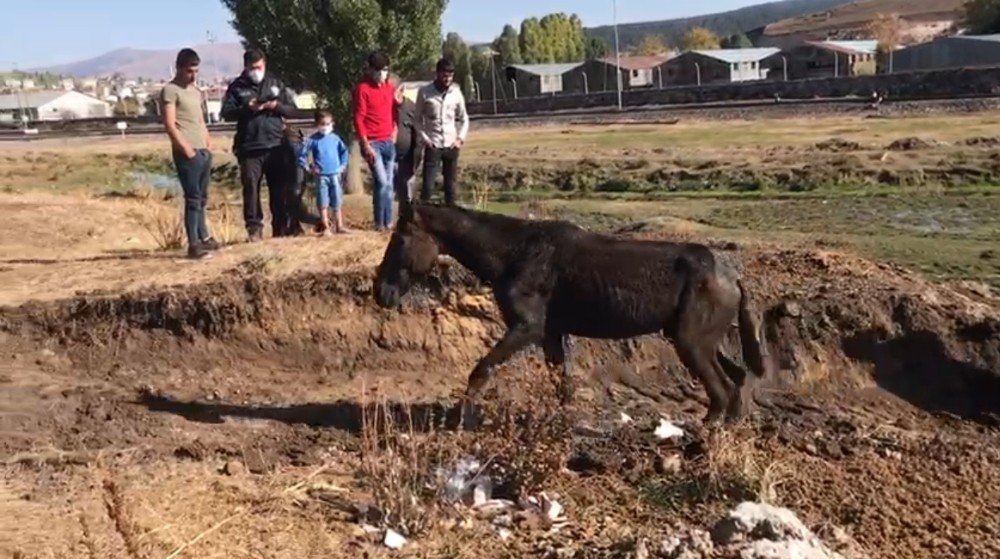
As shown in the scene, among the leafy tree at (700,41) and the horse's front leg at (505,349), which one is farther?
the leafy tree at (700,41)

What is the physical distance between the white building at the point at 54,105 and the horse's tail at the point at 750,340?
14245cm

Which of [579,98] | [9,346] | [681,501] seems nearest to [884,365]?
[681,501]

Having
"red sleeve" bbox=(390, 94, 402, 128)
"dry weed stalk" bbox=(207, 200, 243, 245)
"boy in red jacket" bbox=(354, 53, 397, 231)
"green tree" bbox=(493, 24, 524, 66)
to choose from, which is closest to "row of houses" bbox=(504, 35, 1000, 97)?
"green tree" bbox=(493, 24, 524, 66)

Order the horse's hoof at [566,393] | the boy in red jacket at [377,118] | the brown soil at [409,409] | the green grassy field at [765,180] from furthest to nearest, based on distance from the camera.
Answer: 1. the green grassy field at [765,180]
2. the boy in red jacket at [377,118]
3. the horse's hoof at [566,393]
4. the brown soil at [409,409]

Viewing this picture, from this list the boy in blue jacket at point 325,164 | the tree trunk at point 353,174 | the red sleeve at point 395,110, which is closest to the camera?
the red sleeve at point 395,110

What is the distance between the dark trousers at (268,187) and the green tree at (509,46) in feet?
392

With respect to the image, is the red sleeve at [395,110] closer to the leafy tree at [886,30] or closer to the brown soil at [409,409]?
the brown soil at [409,409]

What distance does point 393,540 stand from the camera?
265 inches

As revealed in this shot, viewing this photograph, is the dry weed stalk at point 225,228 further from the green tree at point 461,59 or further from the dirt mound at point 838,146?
the green tree at point 461,59

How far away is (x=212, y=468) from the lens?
816 cm

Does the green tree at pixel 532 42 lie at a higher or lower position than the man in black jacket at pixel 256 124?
higher

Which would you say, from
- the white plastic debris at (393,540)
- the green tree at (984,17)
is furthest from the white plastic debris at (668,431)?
the green tree at (984,17)

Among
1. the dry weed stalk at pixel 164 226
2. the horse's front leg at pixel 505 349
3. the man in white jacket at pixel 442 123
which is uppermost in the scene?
the man in white jacket at pixel 442 123

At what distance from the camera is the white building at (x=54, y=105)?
146m
